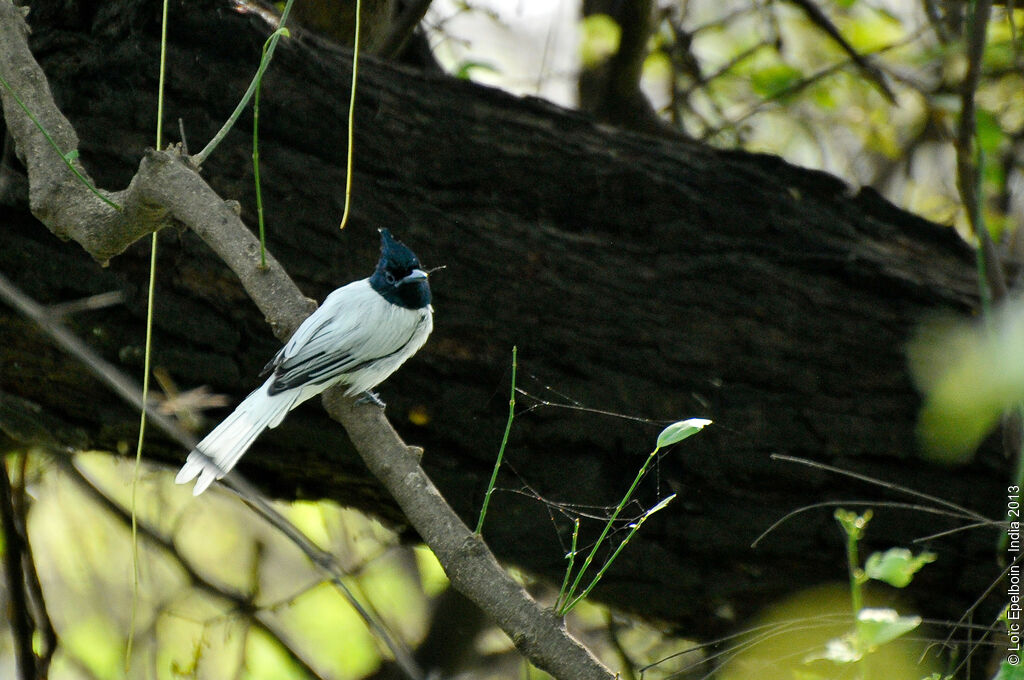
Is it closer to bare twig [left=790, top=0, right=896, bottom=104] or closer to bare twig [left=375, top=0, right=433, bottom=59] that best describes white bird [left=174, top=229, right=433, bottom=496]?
bare twig [left=375, top=0, right=433, bottom=59]

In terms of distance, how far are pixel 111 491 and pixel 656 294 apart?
9.26 feet

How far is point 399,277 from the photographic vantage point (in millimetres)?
2521

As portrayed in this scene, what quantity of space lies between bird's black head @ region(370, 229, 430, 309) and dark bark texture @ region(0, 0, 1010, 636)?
0.51 ft

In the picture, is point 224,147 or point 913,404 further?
point 913,404

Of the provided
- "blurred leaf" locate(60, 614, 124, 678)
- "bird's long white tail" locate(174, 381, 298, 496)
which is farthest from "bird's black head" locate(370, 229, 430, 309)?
"blurred leaf" locate(60, 614, 124, 678)

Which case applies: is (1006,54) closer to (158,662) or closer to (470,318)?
(470,318)

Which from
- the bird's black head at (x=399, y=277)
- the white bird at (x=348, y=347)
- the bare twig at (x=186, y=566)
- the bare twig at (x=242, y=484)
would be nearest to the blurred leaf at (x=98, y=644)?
the bare twig at (x=186, y=566)

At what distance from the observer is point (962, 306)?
2.99m

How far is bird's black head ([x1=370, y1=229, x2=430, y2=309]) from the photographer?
2.43m

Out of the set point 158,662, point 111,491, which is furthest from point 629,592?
point 111,491

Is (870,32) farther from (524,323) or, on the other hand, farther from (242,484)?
(242,484)

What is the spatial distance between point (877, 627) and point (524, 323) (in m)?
1.67

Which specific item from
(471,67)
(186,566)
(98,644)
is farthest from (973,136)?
(98,644)

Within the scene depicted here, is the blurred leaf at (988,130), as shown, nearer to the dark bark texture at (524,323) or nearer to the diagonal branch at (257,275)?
the dark bark texture at (524,323)
